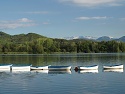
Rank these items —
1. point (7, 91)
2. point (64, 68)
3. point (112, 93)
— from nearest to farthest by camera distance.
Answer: point (112, 93) < point (7, 91) < point (64, 68)

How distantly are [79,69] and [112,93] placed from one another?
3780 cm

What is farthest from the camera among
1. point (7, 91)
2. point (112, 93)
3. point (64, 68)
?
point (64, 68)

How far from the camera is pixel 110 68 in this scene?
251 ft

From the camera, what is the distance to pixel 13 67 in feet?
250

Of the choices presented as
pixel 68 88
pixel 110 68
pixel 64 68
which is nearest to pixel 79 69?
pixel 64 68

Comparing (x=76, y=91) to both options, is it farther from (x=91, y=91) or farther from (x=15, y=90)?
(x=15, y=90)

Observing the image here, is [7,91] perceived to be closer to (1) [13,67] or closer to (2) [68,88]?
(2) [68,88]

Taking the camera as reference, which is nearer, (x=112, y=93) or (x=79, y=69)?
(x=112, y=93)

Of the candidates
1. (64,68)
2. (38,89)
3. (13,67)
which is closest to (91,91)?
(38,89)

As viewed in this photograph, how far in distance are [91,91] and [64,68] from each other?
36.2m

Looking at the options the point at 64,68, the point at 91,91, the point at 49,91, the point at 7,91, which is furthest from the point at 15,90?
the point at 64,68

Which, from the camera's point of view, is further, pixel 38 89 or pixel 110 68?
pixel 110 68

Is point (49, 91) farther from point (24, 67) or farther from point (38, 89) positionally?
point (24, 67)

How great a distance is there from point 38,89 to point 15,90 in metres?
3.16
